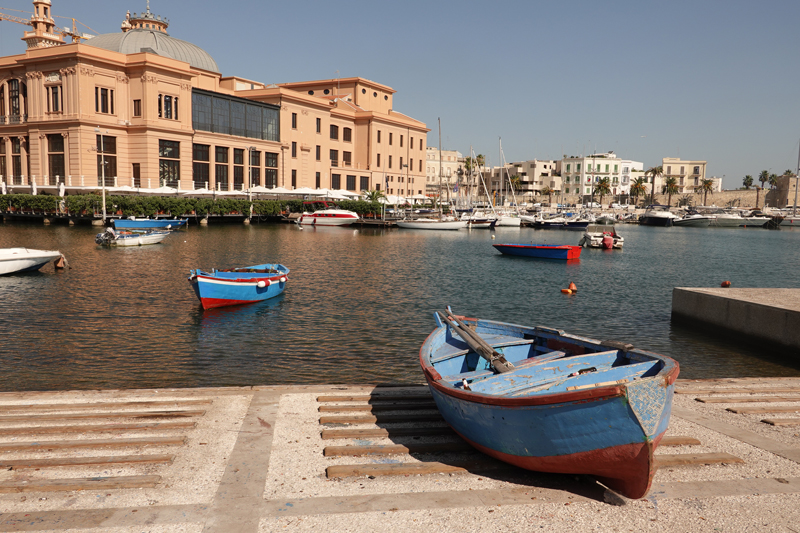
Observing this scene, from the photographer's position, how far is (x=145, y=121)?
208 ft

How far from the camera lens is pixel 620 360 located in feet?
25.7

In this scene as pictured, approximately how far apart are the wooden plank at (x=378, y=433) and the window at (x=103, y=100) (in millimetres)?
66016

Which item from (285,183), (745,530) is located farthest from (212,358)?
(285,183)

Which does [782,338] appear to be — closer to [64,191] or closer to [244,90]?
[64,191]

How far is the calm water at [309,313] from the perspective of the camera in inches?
521

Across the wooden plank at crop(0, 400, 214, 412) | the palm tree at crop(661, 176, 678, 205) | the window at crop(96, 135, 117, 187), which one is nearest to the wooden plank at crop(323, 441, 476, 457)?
the wooden plank at crop(0, 400, 214, 412)

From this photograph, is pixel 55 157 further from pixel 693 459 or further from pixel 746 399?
pixel 693 459

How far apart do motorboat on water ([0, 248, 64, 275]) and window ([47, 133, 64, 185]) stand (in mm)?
42111

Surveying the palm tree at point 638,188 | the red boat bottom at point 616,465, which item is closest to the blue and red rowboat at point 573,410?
the red boat bottom at point 616,465

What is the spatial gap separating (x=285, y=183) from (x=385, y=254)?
44417 mm

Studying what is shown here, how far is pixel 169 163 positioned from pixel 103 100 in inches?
361

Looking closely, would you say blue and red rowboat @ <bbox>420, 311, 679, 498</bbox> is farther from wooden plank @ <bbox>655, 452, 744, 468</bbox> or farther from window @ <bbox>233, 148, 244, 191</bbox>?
window @ <bbox>233, 148, 244, 191</bbox>

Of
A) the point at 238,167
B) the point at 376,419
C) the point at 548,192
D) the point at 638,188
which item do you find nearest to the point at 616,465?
the point at 376,419

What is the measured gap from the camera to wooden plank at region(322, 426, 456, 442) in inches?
295
